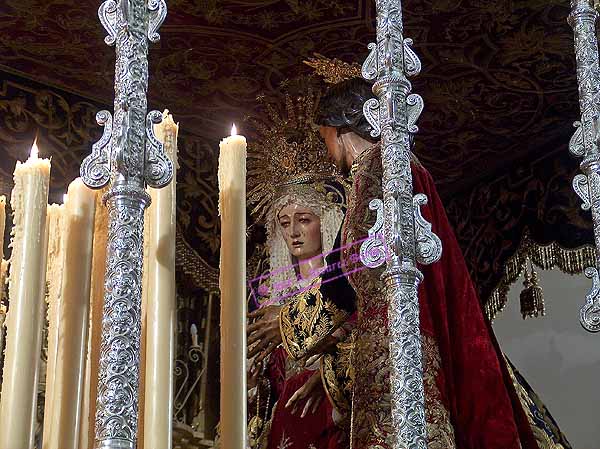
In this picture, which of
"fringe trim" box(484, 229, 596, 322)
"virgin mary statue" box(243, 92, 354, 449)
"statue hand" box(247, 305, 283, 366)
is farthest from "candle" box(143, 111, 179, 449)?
"fringe trim" box(484, 229, 596, 322)

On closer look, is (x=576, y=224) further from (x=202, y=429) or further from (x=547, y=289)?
(x=202, y=429)

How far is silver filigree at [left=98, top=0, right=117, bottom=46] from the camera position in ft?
4.84

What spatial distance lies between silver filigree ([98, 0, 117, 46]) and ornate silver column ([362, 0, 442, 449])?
1.45 ft

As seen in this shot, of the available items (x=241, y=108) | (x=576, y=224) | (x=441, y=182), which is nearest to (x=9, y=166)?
(x=241, y=108)

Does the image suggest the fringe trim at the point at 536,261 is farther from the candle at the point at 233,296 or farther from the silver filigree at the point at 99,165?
the silver filigree at the point at 99,165

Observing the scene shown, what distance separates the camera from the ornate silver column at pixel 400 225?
151 centimetres

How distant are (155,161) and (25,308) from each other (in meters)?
0.24

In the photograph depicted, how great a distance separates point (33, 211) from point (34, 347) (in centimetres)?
18

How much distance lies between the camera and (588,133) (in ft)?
6.51

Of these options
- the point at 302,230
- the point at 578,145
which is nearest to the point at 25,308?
the point at 578,145

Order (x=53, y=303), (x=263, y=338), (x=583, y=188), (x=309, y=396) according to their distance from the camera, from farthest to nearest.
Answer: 1. (x=263, y=338)
2. (x=309, y=396)
3. (x=583, y=188)
4. (x=53, y=303)

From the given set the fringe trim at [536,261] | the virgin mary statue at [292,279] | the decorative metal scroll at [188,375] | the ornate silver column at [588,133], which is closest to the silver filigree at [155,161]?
the ornate silver column at [588,133]

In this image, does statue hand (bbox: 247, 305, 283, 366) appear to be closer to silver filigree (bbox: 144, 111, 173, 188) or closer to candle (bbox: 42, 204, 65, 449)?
candle (bbox: 42, 204, 65, 449)

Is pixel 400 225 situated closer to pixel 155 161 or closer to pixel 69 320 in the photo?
pixel 155 161
